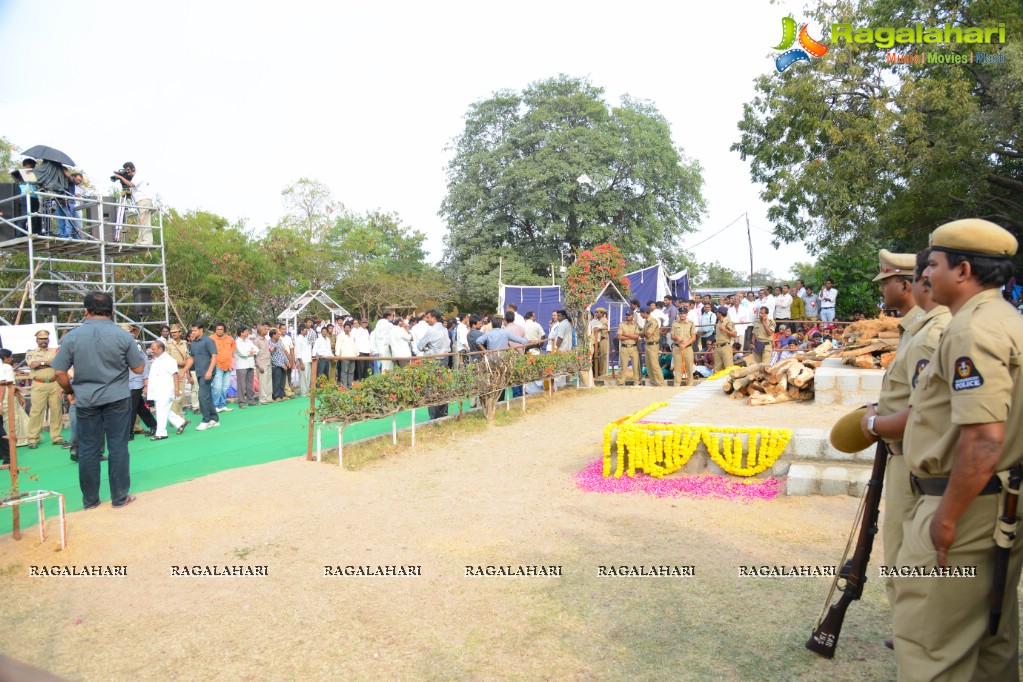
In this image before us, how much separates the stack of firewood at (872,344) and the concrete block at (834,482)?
138 inches

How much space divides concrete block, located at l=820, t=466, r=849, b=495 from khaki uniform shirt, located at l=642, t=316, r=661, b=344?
770 cm

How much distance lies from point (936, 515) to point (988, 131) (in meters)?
14.9

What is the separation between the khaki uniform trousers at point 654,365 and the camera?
14023 mm

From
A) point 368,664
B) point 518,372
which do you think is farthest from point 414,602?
point 518,372

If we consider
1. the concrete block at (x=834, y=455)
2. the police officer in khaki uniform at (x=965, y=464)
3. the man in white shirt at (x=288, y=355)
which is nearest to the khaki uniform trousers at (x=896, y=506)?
the police officer in khaki uniform at (x=965, y=464)

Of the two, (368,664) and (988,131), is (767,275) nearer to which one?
(988,131)

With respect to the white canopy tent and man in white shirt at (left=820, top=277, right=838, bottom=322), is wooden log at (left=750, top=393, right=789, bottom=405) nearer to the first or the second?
man in white shirt at (left=820, top=277, right=838, bottom=322)

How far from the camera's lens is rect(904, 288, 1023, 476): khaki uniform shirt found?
2.17 meters

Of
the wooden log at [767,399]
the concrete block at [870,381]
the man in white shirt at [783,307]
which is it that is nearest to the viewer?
the concrete block at [870,381]

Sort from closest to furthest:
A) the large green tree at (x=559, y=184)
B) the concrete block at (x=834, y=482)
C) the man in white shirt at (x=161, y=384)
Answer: the concrete block at (x=834, y=482), the man in white shirt at (x=161, y=384), the large green tree at (x=559, y=184)

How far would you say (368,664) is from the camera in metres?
3.54

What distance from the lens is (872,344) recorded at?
962cm

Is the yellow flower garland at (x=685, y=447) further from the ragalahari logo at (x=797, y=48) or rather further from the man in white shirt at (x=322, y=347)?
the ragalahari logo at (x=797, y=48)

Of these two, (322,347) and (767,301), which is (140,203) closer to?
(322,347)
